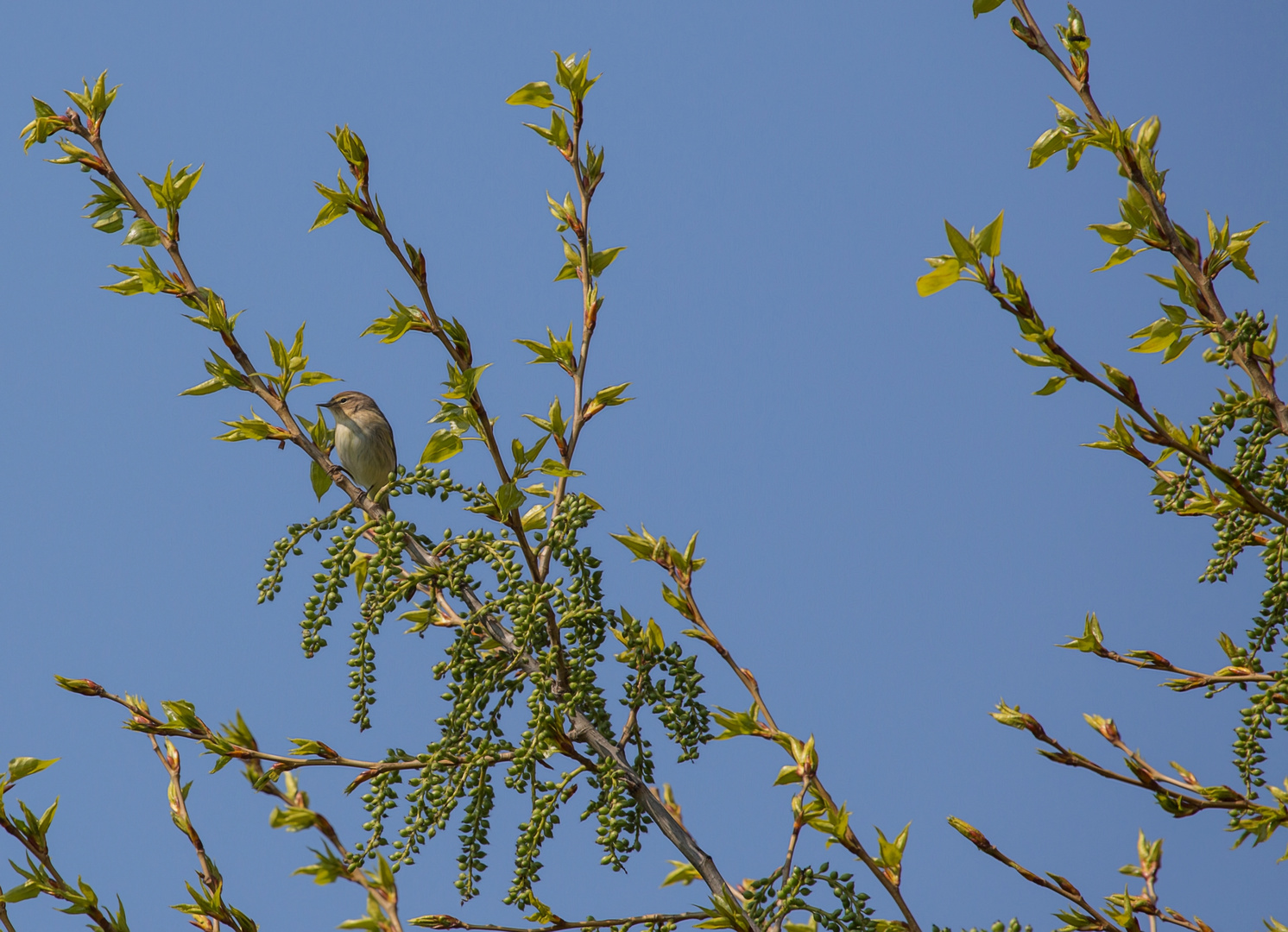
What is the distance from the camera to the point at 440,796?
3025mm

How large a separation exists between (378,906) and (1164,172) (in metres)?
3.08

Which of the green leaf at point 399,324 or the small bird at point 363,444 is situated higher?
the small bird at point 363,444

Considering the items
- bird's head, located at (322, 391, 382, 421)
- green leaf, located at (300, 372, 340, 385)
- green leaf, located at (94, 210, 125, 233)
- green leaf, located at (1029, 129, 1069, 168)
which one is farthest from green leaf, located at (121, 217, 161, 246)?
bird's head, located at (322, 391, 382, 421)

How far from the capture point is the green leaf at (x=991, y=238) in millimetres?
2914

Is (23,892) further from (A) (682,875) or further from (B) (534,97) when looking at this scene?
(B) (534,97)

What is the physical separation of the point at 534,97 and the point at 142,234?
139cm

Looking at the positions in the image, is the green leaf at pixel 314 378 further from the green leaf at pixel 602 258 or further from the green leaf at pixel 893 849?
the green leaf at pixel 893 849

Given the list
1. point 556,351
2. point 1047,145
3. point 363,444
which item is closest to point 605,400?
point 556,351

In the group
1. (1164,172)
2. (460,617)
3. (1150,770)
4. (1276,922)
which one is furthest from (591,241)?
(1276,922)

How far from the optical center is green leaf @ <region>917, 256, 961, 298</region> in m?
2.96

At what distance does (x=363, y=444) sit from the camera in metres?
9.55

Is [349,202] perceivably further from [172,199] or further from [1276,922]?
[1276,922]

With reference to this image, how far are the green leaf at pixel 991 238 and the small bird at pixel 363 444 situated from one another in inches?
264

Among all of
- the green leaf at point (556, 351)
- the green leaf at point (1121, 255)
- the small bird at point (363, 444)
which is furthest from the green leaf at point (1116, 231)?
the small bird at point (363, 444)
